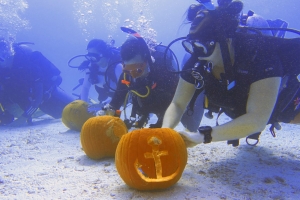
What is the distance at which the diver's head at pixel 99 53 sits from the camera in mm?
7801

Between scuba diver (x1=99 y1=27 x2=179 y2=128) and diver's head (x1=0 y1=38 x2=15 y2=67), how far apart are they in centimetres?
543

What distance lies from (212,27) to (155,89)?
242 cm

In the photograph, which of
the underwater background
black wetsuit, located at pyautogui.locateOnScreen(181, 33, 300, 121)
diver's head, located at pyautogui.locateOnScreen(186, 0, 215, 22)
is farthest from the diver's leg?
the underwater background

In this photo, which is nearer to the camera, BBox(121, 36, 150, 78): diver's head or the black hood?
the black hood

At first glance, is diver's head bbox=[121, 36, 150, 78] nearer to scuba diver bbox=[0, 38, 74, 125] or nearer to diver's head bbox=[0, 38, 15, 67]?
scuba diver bbox=[0, 38, 74, 125]

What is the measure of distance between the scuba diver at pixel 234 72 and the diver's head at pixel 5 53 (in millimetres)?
7446

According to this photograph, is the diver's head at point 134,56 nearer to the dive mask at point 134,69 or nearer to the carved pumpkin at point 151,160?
the dive mask at point 134,69

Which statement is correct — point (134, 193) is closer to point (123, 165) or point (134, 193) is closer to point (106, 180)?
point (123, 165)

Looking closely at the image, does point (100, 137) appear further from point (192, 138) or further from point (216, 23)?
point (216, 23)

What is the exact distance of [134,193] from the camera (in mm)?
2453

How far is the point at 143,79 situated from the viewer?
4.70m

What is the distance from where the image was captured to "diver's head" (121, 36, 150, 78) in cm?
435

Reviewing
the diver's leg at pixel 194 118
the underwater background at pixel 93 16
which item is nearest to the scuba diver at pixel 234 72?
the diver's leg at pixel 194 118

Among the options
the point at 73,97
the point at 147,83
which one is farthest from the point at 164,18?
the point at 147,83
